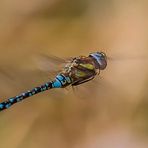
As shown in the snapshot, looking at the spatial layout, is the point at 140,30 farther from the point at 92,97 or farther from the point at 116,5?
the point at 92,97

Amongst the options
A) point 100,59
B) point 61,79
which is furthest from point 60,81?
point 100,59

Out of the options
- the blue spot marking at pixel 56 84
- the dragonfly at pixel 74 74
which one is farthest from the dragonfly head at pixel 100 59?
the blue spot marking at pixel 56 84

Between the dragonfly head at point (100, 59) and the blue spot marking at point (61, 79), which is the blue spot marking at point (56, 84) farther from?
the dragonfly head at point (100, 59)

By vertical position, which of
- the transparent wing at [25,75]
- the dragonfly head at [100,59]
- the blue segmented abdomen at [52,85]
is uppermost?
the dragonfly head at [100,59]

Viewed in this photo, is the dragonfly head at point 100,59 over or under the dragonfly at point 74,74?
over

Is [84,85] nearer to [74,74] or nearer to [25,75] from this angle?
[74,74]

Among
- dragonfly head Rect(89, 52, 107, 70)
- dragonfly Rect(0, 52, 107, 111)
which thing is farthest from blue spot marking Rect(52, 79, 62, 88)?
dragonfly head Rect(89, 52, 107, 70)

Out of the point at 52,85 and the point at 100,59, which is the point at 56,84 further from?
the point at 100,59
